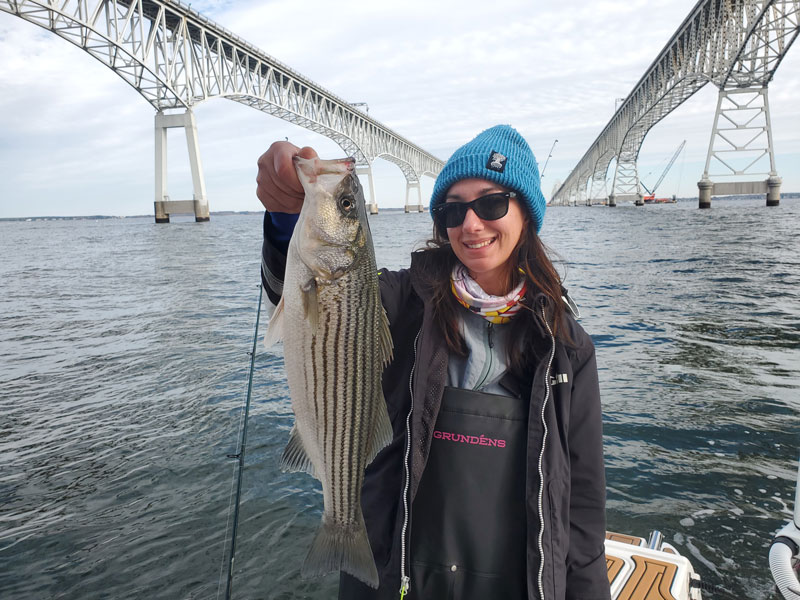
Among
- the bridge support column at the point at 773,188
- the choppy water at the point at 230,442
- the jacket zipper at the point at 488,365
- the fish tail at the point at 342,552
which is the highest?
the bridge support column at the point at 773,188

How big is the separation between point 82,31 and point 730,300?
2060 inches

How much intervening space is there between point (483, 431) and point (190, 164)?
62330 millimetres

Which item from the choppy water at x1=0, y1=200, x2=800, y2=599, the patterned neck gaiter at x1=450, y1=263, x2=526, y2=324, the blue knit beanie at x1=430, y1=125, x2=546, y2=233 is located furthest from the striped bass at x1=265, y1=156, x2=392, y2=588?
the choppy water at x1=0, y1=200, x2=800, y2=599

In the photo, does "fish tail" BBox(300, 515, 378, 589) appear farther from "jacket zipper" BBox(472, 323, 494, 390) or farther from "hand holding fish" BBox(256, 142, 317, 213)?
"hand holding fish" BBox(256, 142, 317, 213)

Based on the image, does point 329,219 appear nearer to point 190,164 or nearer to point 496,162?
point 496,162

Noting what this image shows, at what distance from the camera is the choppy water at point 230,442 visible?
4430mm

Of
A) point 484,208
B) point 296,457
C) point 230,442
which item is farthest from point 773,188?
point 296,457

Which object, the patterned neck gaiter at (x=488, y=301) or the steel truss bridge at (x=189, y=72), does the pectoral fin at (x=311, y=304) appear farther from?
the steel truss bridge at (x=189, y=72)

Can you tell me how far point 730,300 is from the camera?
13109 millimetres

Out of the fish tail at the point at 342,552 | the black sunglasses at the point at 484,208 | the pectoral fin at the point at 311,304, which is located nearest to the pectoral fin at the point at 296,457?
the fish tail at the point at 342,552

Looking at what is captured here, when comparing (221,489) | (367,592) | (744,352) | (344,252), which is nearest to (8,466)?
(221,489)

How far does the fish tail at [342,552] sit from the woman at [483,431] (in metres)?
0.16

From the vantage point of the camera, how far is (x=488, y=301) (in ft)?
7.85

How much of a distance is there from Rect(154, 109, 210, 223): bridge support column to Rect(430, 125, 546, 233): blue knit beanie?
60.6 meters
